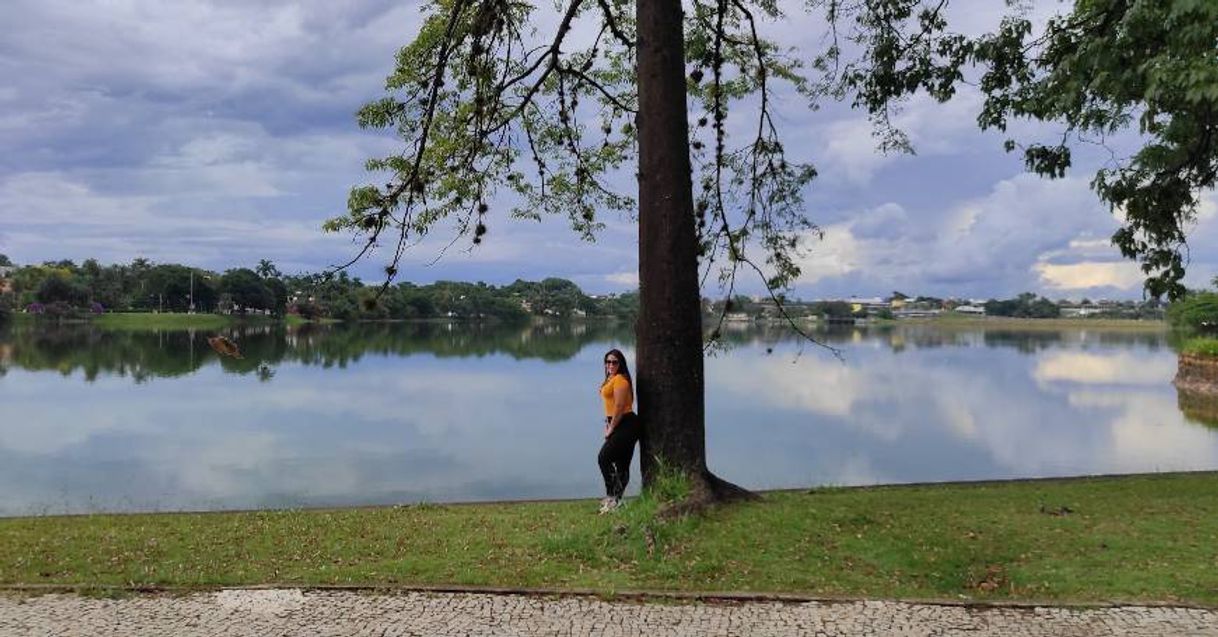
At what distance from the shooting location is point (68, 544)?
5.73 metres

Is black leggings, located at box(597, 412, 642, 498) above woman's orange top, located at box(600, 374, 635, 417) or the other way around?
the other way around

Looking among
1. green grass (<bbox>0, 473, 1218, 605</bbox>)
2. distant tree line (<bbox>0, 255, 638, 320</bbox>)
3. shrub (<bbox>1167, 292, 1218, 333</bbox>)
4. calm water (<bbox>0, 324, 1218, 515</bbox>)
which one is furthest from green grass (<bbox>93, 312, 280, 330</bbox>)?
shrub (<bbox>1167, 292, 1218, 333</bbox>)

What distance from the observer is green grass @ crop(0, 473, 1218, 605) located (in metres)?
4.79

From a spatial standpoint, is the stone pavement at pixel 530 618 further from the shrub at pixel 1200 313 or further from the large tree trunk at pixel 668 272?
the shrub at pixel 1200 313

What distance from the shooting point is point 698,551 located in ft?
17.0

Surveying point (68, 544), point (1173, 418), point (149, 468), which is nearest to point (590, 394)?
point (149, 468)

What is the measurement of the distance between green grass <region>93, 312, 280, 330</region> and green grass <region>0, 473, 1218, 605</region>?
231 feet

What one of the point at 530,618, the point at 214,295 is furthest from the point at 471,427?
the point at 214,295

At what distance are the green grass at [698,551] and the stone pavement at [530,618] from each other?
220mm

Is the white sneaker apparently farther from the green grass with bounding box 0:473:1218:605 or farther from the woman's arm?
the woman's arm

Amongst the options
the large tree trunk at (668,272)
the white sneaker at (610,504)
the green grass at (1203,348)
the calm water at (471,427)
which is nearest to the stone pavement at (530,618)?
the large tree trunk at (668,272)

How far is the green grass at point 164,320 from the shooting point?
233 feet

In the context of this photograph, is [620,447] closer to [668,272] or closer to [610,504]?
[610,504]

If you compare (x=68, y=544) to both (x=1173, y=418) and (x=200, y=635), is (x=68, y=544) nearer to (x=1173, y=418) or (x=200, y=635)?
(x=200, y=635)
